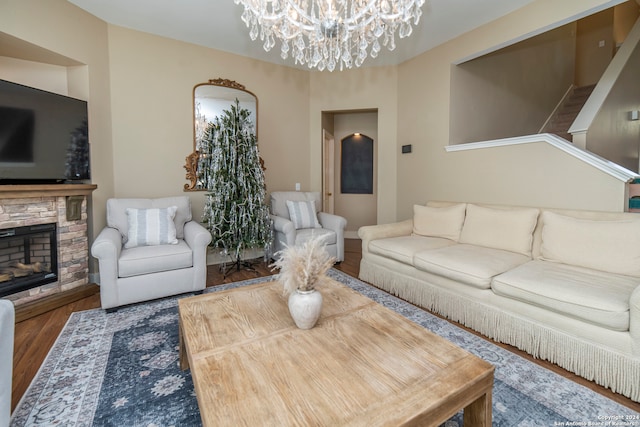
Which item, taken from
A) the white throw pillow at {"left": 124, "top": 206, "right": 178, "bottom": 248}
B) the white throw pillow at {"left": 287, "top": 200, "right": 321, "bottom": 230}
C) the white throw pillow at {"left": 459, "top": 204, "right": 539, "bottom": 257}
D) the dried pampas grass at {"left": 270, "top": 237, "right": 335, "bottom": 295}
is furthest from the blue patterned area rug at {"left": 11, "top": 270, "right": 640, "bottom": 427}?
the white throw pillow at {"left": 287, "top": 200, "right": 321, "bottom": 230}

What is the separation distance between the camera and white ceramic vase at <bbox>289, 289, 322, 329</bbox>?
1380 mm

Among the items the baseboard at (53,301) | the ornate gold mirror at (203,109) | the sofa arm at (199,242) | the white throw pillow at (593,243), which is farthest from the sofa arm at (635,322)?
the baseboard at (53,301)

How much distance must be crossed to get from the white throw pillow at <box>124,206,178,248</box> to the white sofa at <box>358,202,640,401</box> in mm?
2009

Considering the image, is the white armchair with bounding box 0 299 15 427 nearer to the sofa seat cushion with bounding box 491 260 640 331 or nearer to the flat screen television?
the flat screen television

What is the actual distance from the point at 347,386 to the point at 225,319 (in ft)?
2.55

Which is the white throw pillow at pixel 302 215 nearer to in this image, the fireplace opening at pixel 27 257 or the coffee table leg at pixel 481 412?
the fireplace opening at pixel 27 257

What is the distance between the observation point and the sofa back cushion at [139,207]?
9.95 ft

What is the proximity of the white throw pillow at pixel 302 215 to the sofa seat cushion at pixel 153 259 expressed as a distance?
146cm

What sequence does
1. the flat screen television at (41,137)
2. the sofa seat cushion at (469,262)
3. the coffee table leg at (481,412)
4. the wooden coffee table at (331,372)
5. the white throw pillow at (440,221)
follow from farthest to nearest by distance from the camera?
the white throw pillow at (440,221)
the flat screen television at (41,137)
the sofa seat cushion at (469,262)
the coffee table leg at (481,412)
the wooden coffee table at (331,372)

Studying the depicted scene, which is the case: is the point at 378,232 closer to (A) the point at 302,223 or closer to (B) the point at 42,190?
(A) the point at 302,223

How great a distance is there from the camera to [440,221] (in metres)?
3.30

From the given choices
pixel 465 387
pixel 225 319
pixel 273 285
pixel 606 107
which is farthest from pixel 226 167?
pixel 606 107

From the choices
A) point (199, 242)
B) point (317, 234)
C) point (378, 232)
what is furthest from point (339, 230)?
point (199, 242)

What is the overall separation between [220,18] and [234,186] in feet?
5.83
